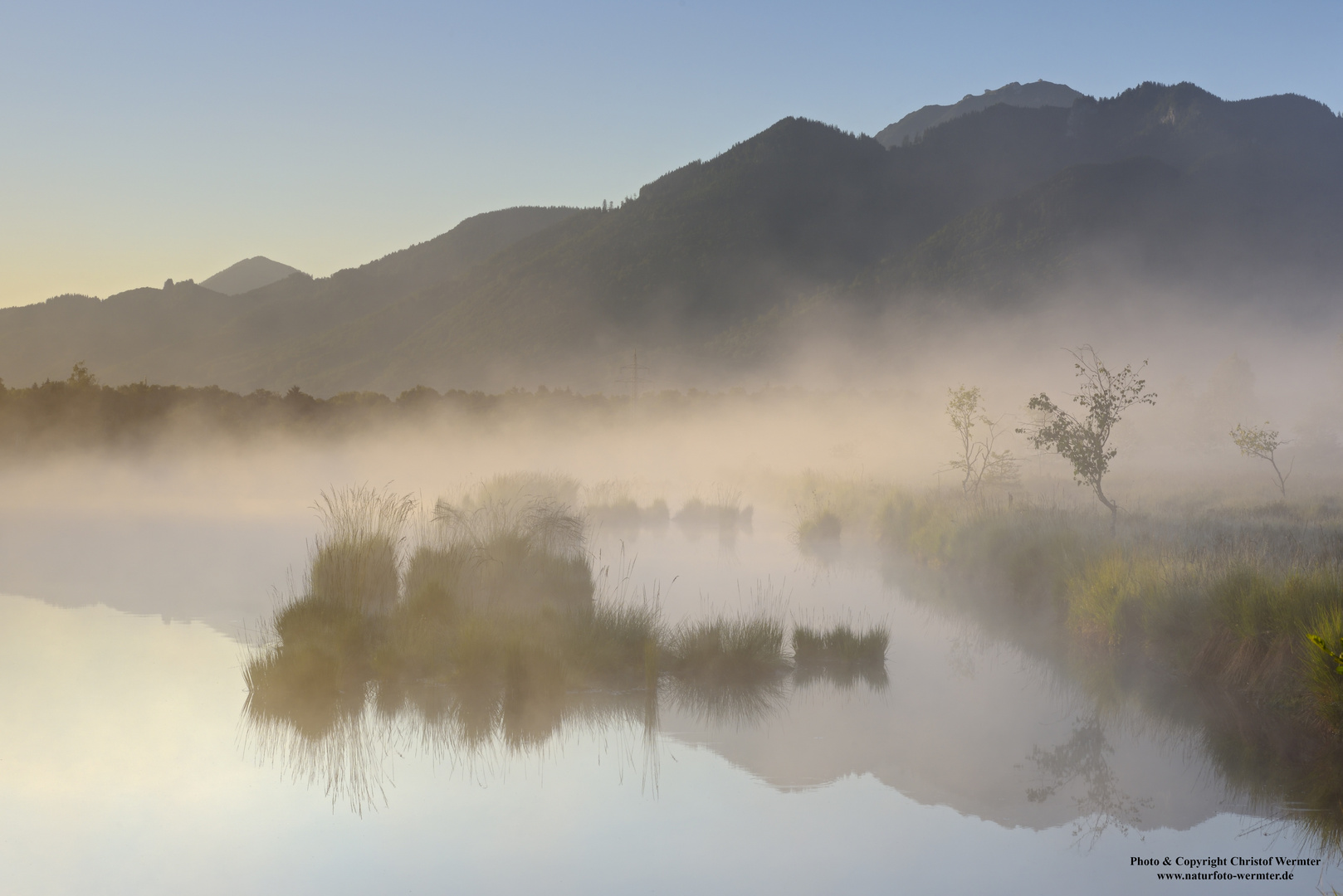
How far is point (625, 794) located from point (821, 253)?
348ft

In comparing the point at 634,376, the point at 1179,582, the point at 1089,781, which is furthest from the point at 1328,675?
the point at 634,376

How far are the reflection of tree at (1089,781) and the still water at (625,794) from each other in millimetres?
23

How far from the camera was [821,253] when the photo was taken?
356 feet

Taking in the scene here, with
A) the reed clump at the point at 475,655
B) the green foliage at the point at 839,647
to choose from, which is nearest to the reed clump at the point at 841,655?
the green foliage at the point at 839,647

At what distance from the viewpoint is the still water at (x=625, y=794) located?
5.29 m

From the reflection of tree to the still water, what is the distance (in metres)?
0.02

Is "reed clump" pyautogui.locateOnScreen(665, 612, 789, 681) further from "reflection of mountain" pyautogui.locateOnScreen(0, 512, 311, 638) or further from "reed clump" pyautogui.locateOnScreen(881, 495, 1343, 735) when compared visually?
"reflection of mountain" pyautogui.locateOnScreen(0, 512, 311, 638)

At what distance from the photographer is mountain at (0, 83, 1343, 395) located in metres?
88.5

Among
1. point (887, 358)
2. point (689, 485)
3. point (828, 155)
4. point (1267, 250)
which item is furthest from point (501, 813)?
point (828, 155)

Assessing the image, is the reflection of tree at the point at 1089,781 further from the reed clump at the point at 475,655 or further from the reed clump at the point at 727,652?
the reed clump at the point at 727,652

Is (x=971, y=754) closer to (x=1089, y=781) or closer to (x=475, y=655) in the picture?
(x=1089, y=781)

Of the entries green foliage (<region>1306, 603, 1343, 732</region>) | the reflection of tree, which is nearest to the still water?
the reflection of tree

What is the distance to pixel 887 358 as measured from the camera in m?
86.1

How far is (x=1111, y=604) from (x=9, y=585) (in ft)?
44.6
